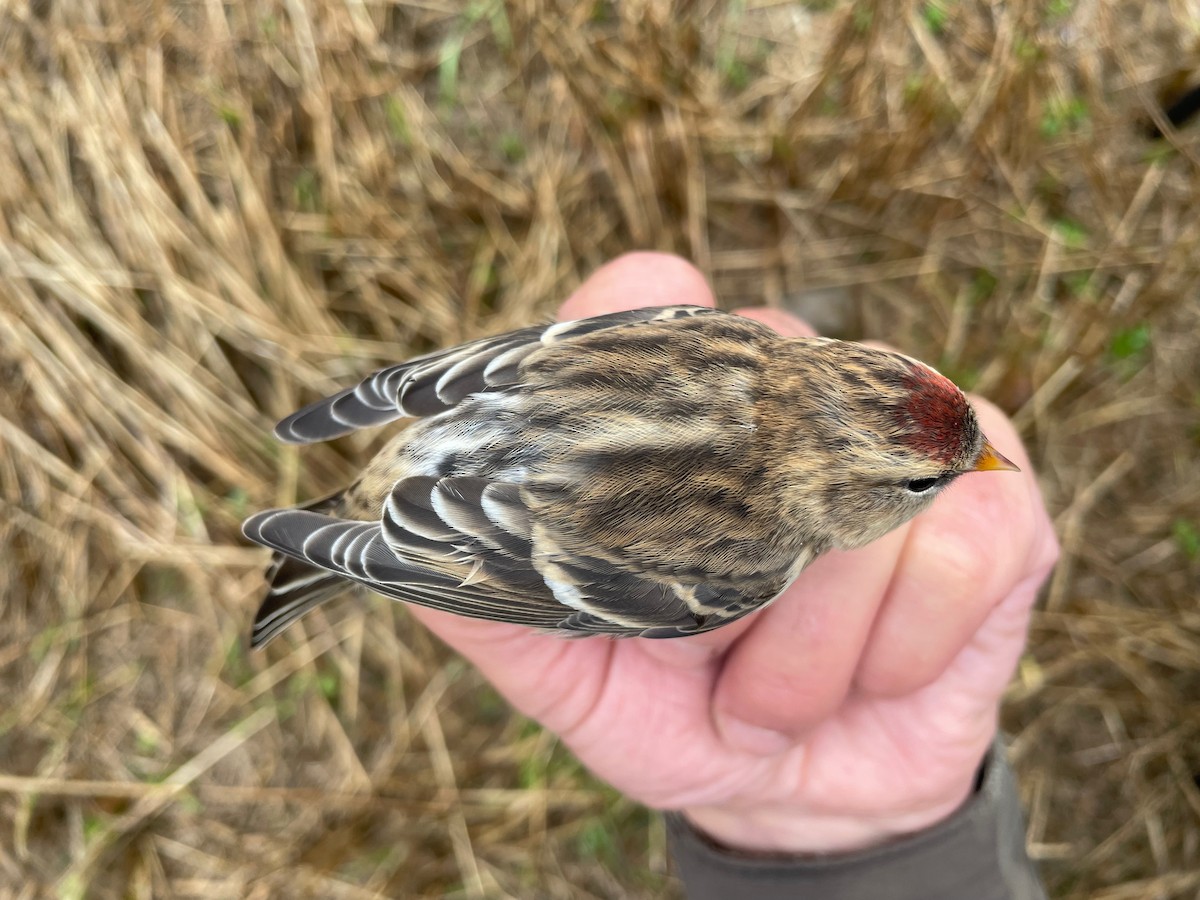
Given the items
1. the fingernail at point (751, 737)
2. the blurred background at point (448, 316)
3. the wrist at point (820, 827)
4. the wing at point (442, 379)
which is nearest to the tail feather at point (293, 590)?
the wing at point (442, 379)

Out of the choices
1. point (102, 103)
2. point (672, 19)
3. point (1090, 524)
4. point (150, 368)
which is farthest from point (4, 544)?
point (1090, 524)

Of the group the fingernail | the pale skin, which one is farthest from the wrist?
the fingernail

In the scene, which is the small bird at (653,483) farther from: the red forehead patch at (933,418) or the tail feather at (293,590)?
the tail feather at (293,590)

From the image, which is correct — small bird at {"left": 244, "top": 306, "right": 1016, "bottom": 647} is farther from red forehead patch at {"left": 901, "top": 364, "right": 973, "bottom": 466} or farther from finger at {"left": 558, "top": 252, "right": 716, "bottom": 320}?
finger at {"left": 558, "top": 252, "right": 716, "bottom": 320}

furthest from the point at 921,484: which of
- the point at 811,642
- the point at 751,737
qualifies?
the point at 751,737

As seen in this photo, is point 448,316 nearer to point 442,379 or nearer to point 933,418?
point 442,379

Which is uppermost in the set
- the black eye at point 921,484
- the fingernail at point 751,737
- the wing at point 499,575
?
the black eye at point 921,484
